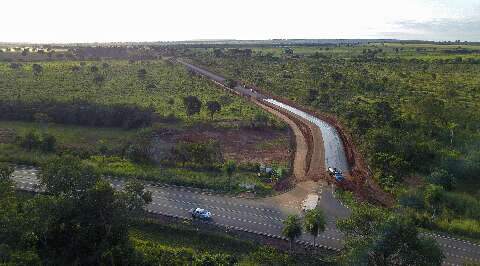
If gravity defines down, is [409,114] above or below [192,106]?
below

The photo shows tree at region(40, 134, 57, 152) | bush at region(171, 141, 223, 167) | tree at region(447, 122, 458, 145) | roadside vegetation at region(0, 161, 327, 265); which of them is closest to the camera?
roadside vegetation at region(0, 161, 327, 265)

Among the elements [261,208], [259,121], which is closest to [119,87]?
[259,121]

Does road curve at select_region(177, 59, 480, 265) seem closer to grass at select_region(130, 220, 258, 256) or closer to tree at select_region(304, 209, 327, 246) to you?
tree at select_region(304, 209, 327, 246)

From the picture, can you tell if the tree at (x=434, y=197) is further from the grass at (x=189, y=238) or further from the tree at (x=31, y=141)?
the tree at (x=31, y=141)

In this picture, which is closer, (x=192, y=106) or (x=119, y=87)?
(x=192, y=106)

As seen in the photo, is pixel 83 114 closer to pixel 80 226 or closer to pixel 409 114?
pixel 80 226

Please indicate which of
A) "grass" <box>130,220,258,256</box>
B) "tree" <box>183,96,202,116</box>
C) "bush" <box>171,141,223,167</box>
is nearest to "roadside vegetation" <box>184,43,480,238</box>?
"grass" <box>130,220,258,256</box>
